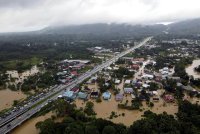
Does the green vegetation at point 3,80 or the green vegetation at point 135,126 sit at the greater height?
the green vegetation at point 135,126

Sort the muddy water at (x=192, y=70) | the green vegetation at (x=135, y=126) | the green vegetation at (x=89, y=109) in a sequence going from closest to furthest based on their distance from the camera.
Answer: the green vegetation at (x=135, y=126) → the green vegetation at (x=89, y=109) → the muddy water at (x=192, y=70)

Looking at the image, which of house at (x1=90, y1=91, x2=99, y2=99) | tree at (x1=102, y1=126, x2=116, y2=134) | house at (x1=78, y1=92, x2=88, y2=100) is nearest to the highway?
house at (x1=78, y1=92, x2=88, y2=100)

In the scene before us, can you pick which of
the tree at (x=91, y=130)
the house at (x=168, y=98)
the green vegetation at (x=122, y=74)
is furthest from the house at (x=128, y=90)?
the tree at (x=91, y=130)

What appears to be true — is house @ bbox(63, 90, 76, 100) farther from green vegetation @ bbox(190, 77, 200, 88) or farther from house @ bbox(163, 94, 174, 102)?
green vegetation @ bbox(190, 77, 200, 88)

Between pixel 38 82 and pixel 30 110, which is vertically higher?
pixel 38 82

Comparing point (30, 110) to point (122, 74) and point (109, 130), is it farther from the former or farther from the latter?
point (122, 74)

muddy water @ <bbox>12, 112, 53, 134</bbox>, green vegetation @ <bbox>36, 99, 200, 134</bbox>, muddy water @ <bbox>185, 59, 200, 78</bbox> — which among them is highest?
green vegetation @ <bbox>36, 99, 200, 134</bbox>

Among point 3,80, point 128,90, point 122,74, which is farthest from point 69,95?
point 3,80

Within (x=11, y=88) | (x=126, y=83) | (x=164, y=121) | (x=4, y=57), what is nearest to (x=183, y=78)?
(x=126, y=83)

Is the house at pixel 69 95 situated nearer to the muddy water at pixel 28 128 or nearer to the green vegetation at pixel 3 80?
the muddy water at pixel 28 128
